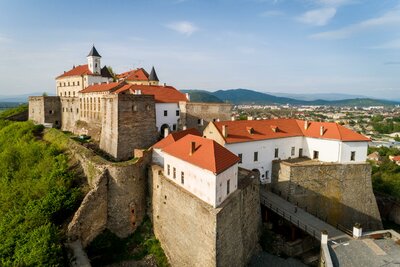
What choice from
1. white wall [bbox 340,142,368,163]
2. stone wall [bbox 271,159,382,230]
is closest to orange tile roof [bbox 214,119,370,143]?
white wall [bbox 340,142,368,163]

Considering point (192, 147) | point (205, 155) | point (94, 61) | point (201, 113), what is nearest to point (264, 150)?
point (201, 113)

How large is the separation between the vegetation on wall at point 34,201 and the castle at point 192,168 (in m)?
1.74

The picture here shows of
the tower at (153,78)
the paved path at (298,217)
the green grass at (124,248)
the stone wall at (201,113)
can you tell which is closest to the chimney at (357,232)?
the paved path at (298,217)

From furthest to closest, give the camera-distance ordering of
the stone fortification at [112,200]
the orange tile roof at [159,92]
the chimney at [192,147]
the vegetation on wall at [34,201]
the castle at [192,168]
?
the orange tile roof at [159,92]
the stone fortification at [112,200]
the chimney at [192,147]
the castle at [192,168]
the vegetation on wall at [34,201]

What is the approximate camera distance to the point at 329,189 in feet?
88.1

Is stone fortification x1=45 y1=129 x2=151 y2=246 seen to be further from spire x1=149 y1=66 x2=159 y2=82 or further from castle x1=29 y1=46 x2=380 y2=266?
spire x1=149 y1=66 x2=159 y2=82

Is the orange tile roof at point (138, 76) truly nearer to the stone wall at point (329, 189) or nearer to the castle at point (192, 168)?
the castle at point (192, 168)

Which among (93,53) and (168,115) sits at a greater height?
(93,53)

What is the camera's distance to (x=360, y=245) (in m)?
17.7

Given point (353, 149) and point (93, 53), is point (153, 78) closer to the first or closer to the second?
point (93, 53)

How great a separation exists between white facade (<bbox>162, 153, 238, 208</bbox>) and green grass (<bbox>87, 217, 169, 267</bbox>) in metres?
5.22

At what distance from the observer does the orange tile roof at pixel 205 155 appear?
A: 53.7ft

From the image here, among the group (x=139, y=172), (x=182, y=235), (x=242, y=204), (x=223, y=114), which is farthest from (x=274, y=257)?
(x=223, y=114)

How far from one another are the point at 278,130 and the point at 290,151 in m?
2.61
